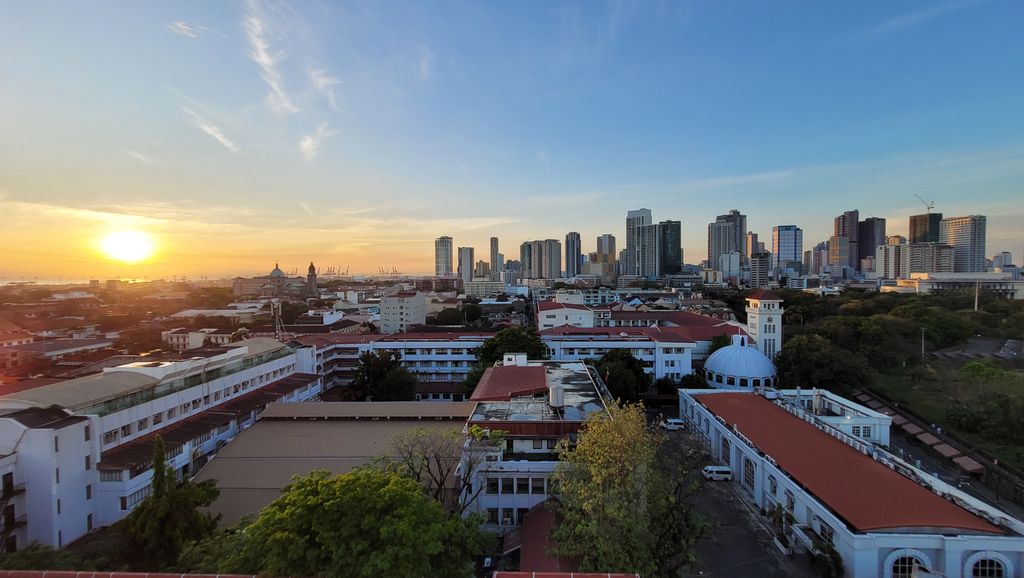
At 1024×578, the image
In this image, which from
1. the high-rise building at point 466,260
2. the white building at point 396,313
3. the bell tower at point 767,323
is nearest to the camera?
the bell tower at point 767,323

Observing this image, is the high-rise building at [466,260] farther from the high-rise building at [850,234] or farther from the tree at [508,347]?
the tree at [508,347]

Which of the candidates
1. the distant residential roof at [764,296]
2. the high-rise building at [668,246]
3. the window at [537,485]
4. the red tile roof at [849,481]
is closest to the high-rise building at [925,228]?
the high-rise building at [668,246]

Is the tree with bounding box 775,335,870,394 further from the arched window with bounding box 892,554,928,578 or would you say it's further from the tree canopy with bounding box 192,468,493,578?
the tree canopy with bounding box 192,468,493,578

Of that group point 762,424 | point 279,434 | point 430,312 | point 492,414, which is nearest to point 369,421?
point 279,434

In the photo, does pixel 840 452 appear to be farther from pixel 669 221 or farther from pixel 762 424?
pixel 669 221

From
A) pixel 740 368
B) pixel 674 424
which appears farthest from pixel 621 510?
pixel 740 368
